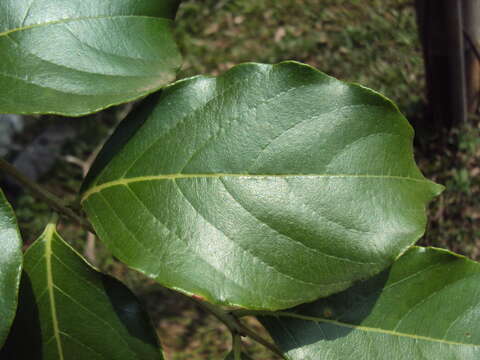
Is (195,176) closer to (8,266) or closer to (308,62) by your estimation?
(8,266)

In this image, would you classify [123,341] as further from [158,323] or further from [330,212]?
[158,323]

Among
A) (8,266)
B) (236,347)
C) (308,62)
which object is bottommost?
(308,62)

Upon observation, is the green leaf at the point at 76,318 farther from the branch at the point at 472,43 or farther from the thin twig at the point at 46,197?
the branch at the point at 472,43

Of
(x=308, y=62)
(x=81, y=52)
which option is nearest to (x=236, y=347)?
(x=81, y=52)

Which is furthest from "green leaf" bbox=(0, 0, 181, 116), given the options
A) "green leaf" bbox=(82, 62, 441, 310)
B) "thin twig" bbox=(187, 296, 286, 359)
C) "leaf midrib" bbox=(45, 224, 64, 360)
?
"thin twig" bbox=(187, 296, 286, 359)

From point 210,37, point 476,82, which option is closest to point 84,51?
point 476,82

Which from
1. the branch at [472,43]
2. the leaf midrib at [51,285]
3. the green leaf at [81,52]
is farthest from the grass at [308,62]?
the green leaf at [81,52]
